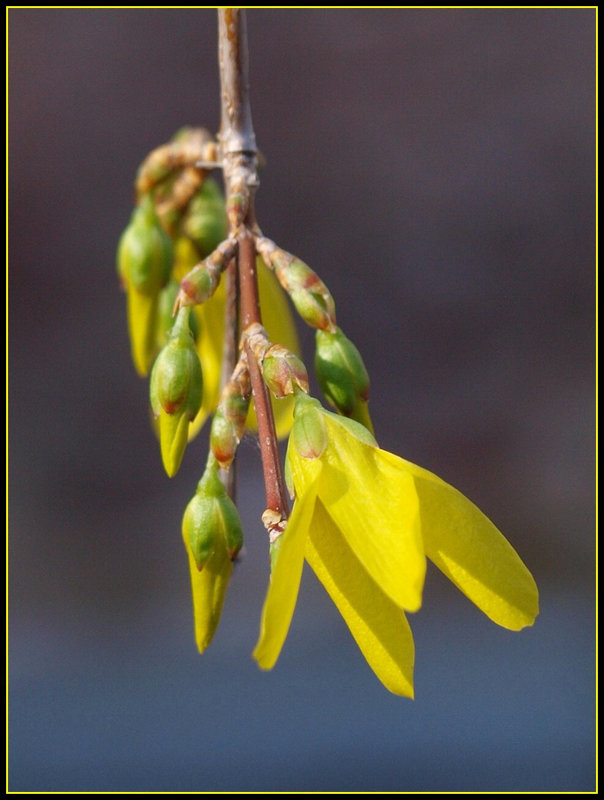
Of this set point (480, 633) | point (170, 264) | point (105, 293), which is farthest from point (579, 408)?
point (170, 264)

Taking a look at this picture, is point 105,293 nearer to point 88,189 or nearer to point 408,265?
point 88,189

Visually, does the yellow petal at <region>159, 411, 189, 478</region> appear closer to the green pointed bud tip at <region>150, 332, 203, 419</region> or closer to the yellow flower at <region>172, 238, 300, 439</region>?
the green pointed bud tip at <region>150, 332, 203, 419</region>

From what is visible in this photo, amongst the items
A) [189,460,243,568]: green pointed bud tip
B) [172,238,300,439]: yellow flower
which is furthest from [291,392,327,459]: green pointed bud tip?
[172,238,300,439]: yellow flower

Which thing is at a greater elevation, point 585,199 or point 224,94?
point 585,199

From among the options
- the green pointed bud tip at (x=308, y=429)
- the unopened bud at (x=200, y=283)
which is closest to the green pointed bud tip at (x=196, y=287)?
the unopened bud at (x=200, y=283)

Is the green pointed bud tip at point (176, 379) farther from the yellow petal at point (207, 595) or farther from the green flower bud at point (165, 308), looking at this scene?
the green flower bud at point (165, 308)

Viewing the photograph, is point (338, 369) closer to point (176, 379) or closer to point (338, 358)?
point (338, 358)
